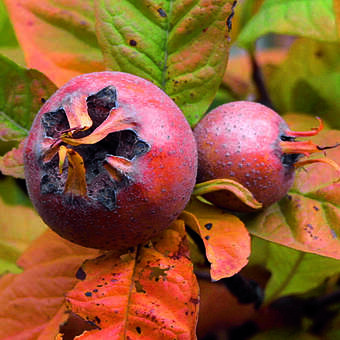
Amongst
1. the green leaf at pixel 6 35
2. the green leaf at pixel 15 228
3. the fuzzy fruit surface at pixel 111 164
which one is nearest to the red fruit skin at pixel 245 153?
the fuzzy fruit surface at pixel 111 164

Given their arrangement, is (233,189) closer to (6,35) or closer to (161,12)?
(161,12)

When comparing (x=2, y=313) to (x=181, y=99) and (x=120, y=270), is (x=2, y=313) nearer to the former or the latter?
(x=120, y=270)

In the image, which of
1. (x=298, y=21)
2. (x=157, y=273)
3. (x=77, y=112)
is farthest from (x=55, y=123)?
(x=298, y=21)

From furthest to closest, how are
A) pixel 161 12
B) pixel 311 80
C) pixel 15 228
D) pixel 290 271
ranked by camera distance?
1. pixel 15 228
2. pixel 311 80
3. pixel 290 271
4. pixel 161 12

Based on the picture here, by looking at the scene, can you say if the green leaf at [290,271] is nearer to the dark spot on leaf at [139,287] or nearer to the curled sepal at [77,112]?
the dark spot on leaf at [139,287]

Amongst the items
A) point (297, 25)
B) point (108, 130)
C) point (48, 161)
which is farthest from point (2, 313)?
point (297, 25)

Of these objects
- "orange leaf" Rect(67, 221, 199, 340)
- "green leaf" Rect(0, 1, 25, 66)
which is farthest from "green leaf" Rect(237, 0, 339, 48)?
"green leaf" Rect(0, 1, 25, 66)
